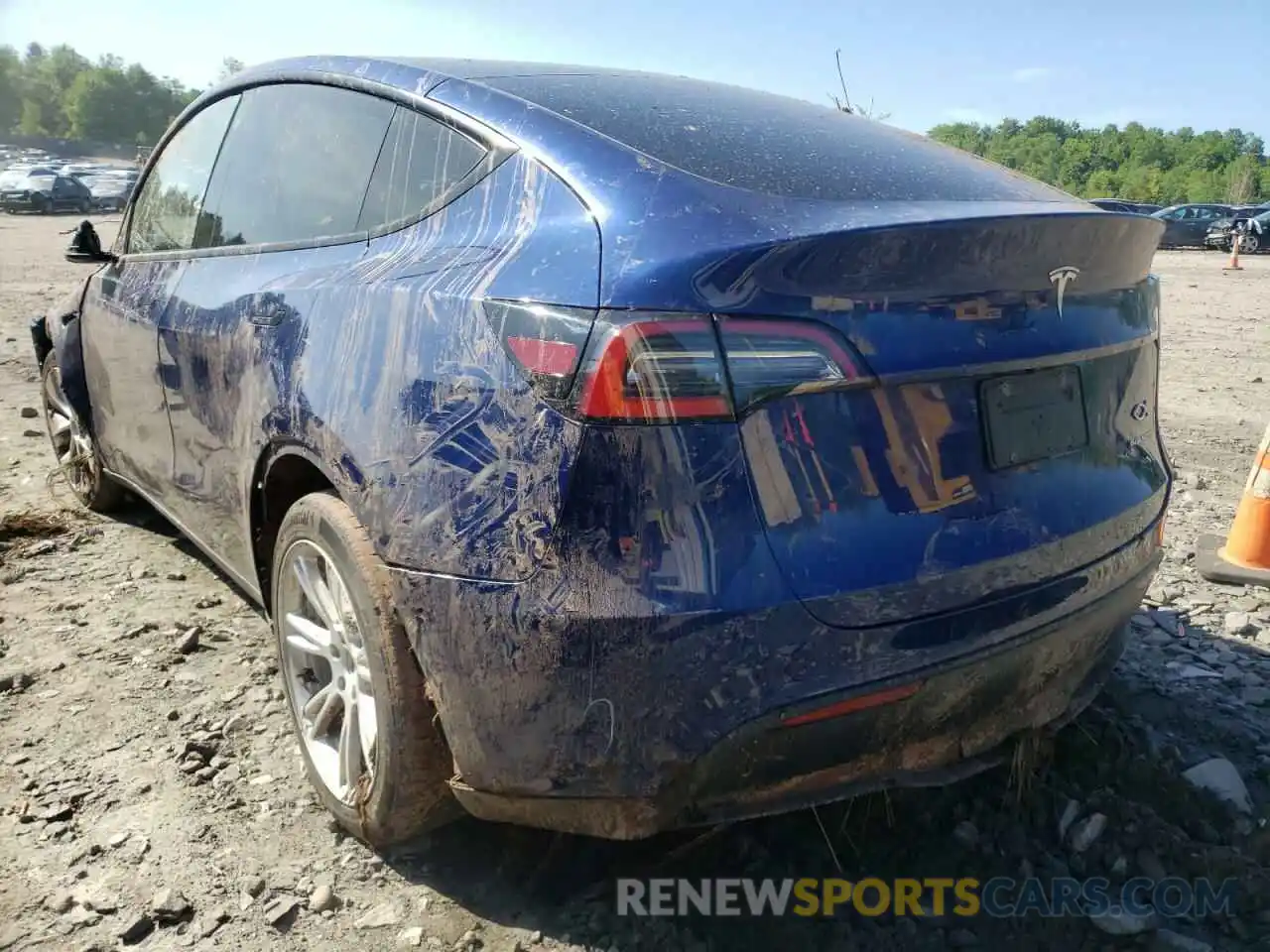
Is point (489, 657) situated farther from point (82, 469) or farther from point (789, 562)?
point (82, 469)

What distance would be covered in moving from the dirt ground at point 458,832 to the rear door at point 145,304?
0.62 meters

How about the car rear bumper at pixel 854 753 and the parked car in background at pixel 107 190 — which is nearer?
the car rear bumper at pixel 854 753

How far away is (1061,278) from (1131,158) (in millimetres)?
109163

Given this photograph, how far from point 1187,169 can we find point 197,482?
325ft

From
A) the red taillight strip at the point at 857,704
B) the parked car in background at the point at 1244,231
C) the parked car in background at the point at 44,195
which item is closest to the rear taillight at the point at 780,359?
the red taillight strip at the point at 857,704

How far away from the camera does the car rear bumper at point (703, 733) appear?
5.48 ft

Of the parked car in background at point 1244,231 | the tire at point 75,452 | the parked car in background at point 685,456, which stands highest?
the parked car in background at point 1244,231

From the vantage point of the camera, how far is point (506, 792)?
6.07ft

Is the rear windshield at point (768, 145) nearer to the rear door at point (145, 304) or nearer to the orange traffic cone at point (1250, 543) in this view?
the rear door at point (145, 304)

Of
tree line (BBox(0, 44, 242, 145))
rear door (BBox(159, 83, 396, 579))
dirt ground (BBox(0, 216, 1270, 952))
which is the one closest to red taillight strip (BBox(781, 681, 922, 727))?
dirt ground (BBox(0, 216, 1270, 952))

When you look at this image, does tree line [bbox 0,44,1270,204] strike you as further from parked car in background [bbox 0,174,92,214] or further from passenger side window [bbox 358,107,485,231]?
passenger side window [bbox 358,107,485,231]

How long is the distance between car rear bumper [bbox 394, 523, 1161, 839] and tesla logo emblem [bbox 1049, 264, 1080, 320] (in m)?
0.54

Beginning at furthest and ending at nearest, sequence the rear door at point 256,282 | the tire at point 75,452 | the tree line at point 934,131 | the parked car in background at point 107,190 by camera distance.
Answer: the tree line at point 934,131
the parked car in background at point 107,190
the tire at point 75,452
the rear door at point 256,282

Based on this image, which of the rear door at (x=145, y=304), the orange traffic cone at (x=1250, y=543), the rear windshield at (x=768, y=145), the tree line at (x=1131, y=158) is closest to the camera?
the rear windshield at (x=768, y=145)
